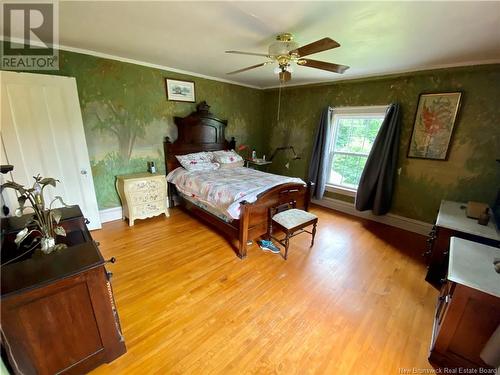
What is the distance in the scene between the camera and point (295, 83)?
4152 millimetres

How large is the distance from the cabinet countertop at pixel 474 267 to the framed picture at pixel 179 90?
3.95 meters

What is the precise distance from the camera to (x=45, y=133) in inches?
97.1

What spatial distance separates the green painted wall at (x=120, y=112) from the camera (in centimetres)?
276

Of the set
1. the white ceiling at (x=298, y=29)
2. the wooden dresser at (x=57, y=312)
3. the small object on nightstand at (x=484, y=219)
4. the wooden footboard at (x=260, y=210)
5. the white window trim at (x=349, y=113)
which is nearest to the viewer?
the wooden dresser at (x=57, y=312)

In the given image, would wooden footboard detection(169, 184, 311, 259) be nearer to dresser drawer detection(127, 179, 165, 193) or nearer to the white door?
dresser drawer detection(127, 179, 165, 193)

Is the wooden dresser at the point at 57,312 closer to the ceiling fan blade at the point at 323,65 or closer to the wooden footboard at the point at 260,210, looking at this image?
the wooden footboard at the point at 260,210

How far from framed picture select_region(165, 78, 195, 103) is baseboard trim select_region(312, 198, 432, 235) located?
3179 millimetres

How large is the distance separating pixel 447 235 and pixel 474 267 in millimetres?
787

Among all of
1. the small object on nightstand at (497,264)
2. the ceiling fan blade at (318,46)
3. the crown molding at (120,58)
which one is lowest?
the small object on nightstand at (497,264)

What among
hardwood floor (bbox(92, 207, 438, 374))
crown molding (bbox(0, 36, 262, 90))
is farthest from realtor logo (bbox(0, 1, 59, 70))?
hardwood floor (bbox(92, 207, 438, 374))

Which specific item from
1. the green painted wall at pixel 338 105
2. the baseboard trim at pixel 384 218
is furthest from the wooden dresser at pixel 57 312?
the baseboard trim at pixel 384 218

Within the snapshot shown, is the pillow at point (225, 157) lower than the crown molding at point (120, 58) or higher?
lower

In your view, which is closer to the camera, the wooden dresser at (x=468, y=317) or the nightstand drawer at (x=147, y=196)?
the wooden dresser at (x=468, y=317)

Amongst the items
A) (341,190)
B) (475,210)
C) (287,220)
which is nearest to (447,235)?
(475,210)
